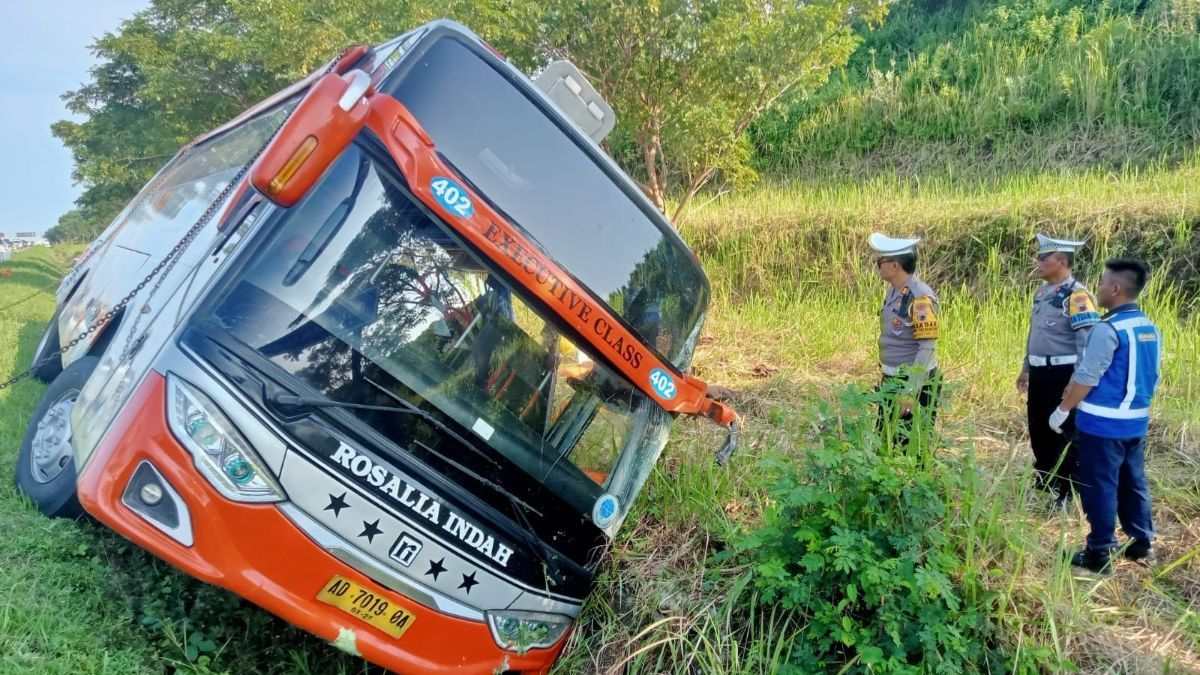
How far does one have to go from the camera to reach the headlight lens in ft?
8.63

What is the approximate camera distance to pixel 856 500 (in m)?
2.65

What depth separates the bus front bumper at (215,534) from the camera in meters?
2.16

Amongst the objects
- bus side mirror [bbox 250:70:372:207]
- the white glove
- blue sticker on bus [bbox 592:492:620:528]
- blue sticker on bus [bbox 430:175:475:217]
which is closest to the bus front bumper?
bus side mirror [bbox 250:70:372:207]

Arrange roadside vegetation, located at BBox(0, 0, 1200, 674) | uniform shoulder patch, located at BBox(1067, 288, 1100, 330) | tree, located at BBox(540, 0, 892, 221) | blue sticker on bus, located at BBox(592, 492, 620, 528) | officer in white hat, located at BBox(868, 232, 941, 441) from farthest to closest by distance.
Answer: tree, located at BBox(540, 0, 892, 221) < officer in white hat, located at BBox(868, 232, 941, 441) < uniform shoulder patch, located at BBox(1067, 288, 1100, 330) < blue sticker on bus, located at BBox(592, 492, 620, 528) < roadside vegetation, located at BBox(0, 0, 1200, 674)

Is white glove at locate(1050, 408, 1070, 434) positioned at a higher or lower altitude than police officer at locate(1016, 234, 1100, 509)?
lower

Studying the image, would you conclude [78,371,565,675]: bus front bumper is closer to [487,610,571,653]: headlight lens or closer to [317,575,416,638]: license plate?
[317,575,416,638]: license plate

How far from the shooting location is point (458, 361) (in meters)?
2.59

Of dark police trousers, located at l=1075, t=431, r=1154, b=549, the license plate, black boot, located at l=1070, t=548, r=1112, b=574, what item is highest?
dark police trousers, located at l=1075, t=431, r=1154, b=549

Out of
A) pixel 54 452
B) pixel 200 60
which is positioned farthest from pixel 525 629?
pixel 200 60

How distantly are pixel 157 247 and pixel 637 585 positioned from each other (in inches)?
122

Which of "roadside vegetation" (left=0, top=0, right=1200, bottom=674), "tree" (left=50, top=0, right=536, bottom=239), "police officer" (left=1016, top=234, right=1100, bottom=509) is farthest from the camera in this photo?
"tree" (left=50, top=0, right=536, bottom=239)

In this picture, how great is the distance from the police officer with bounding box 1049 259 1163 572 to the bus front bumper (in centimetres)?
293

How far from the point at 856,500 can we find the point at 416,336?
1.77 m

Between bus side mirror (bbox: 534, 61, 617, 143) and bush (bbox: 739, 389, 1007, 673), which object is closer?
bush (bbox: 739, 389, 1007, 673)
